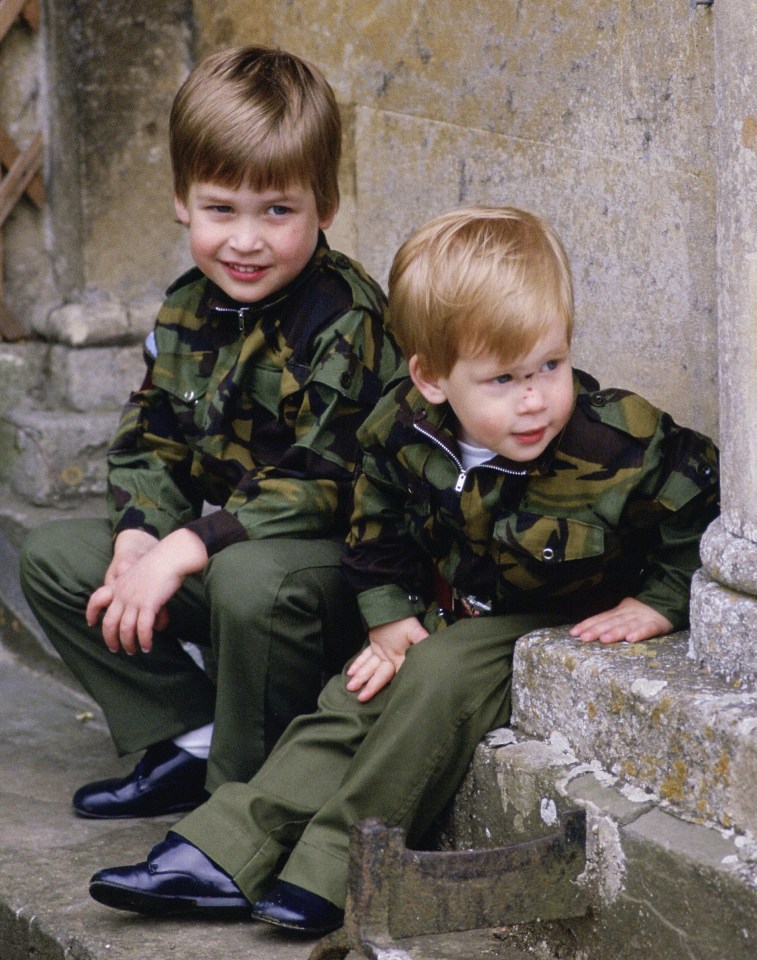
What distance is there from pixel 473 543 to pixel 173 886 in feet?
2.08

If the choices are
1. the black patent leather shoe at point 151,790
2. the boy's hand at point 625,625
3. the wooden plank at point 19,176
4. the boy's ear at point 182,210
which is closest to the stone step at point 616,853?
the boy's hand at point 625,625

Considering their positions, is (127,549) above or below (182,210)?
below

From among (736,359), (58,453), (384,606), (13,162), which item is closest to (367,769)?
(384,606)

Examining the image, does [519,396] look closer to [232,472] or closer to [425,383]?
[425,383]

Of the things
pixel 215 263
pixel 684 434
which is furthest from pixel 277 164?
pixel 684 434

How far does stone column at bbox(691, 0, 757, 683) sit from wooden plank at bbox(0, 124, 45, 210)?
2.07 metres

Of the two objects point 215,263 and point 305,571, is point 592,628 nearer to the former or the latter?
point 305,571

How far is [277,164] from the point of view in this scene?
2.32 meters

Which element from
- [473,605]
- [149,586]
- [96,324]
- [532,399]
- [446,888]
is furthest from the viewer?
[96,324]

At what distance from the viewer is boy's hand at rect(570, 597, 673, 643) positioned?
78.6 inches

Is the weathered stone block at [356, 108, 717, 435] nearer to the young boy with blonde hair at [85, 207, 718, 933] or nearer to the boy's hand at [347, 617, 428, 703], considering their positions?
the young boy with blonde hair at [85, 207, 718, 933]

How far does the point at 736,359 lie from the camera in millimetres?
1798

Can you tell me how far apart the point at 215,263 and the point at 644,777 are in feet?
3.66

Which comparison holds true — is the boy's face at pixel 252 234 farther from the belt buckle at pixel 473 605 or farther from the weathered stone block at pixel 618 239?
the belt buckle at pixel 473 605
